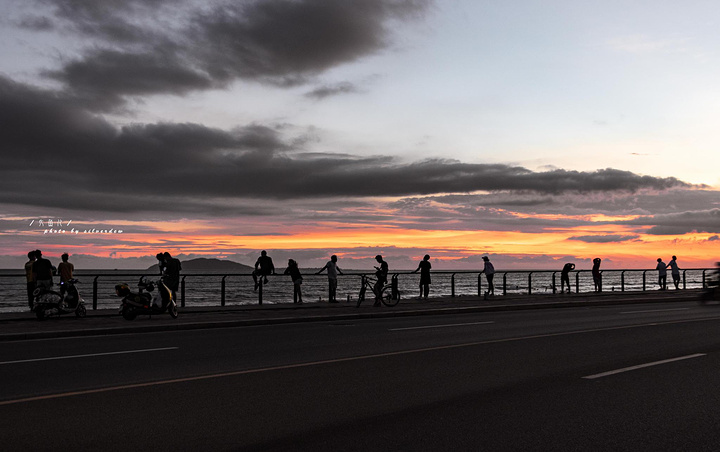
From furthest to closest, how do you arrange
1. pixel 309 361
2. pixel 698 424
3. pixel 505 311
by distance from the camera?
pixel 505 311
pixel 309 361
pixel 698 424

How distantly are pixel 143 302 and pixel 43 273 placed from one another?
124 inches

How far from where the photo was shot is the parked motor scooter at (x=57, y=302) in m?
17.6

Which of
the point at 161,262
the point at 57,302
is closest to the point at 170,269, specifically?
the point at 161,262

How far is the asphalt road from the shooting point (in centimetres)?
557

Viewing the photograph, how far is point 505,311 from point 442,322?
230 inches

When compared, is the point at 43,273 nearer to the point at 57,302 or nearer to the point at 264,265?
the point at 57,302

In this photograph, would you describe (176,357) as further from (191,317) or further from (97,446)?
(191,317)

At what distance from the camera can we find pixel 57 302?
703 inches

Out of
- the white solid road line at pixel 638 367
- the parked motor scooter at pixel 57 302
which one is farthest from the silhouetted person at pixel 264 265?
the white solid road line at pixel 638 367

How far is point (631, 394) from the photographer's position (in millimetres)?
7383

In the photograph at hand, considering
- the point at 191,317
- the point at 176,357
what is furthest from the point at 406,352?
the point at 191,317

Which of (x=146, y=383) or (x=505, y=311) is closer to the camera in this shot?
(x=146, y=383)

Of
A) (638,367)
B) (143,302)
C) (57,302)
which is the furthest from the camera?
(143,302)

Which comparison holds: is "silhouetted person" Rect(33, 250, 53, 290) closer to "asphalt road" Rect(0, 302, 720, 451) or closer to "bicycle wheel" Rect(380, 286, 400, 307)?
"asphalt road" Rect(0, 302, 720, 451)
